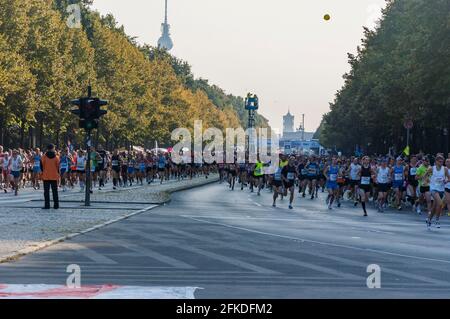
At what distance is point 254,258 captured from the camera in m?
15.8

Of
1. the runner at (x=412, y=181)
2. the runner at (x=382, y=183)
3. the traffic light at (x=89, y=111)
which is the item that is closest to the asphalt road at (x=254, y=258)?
the traffic light at (x=89, y=111)

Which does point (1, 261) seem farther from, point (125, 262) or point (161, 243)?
point (161, 243)

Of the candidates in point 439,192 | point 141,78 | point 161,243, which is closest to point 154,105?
point 141,78

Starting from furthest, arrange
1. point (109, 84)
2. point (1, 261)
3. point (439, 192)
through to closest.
A: 1. point (109, 84)
2. point (439, 192)
3. point (1, 261)

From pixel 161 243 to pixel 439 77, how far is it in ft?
104

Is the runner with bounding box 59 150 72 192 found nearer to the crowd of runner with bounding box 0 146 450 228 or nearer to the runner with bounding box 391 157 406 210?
the crowd of runner with bounding box 0 146 450 228

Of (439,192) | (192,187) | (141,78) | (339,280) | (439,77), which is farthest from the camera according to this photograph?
(141,78)

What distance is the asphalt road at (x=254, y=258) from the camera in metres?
12.2

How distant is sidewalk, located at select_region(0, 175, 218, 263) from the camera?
56.5 ft

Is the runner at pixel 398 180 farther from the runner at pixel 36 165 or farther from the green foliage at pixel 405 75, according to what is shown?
the runner at pixel 36 165

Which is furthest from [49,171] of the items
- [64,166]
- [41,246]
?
[64,166]

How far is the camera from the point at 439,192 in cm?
2625

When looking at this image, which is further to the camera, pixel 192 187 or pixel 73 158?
pixel 192 187

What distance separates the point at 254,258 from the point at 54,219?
9.19 meters
